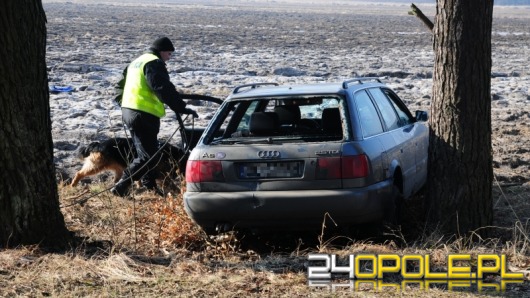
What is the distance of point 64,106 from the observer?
1706 cm

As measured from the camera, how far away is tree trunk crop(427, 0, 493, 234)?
7.69 m

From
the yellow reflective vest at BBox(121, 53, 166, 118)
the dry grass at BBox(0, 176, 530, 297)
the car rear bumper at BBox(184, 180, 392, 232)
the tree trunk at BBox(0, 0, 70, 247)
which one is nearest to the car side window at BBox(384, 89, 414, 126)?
the dry grass at BBox(0, 176, 530, 297)

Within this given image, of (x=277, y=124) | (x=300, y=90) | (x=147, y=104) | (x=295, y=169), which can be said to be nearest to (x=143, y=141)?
(x=147, y=104)

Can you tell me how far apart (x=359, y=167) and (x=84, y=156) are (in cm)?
474

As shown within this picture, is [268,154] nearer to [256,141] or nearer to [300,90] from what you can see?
[256,141]

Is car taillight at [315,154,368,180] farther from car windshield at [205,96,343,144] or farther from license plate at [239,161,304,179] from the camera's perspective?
car windshield at [205,96,343,144]

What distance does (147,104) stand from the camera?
10688 mm

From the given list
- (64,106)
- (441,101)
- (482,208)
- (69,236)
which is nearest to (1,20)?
(69,236)

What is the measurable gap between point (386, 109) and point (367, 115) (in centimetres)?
87

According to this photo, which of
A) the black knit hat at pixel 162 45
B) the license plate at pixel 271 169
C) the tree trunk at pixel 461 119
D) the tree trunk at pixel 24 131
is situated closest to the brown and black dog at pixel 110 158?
the black knit hat at pixel 162 45

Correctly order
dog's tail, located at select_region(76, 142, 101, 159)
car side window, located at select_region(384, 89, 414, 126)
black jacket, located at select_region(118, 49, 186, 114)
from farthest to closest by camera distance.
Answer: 1. dog's tail, located at select_region(76, 142, 101, 159)
2. black jacket, located at select_region(118, 49, 186, 114)
3. car side window, located at select_region(384, 89, 414, 126)

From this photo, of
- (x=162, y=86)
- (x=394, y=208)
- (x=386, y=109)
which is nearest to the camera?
(x=394, y=208)

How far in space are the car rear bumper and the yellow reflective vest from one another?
2849mm

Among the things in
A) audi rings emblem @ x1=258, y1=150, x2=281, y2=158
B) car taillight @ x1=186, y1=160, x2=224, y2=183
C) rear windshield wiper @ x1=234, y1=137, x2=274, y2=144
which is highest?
rear windshield wiper @ x1=234, y1=137, x2=274, y2=144
